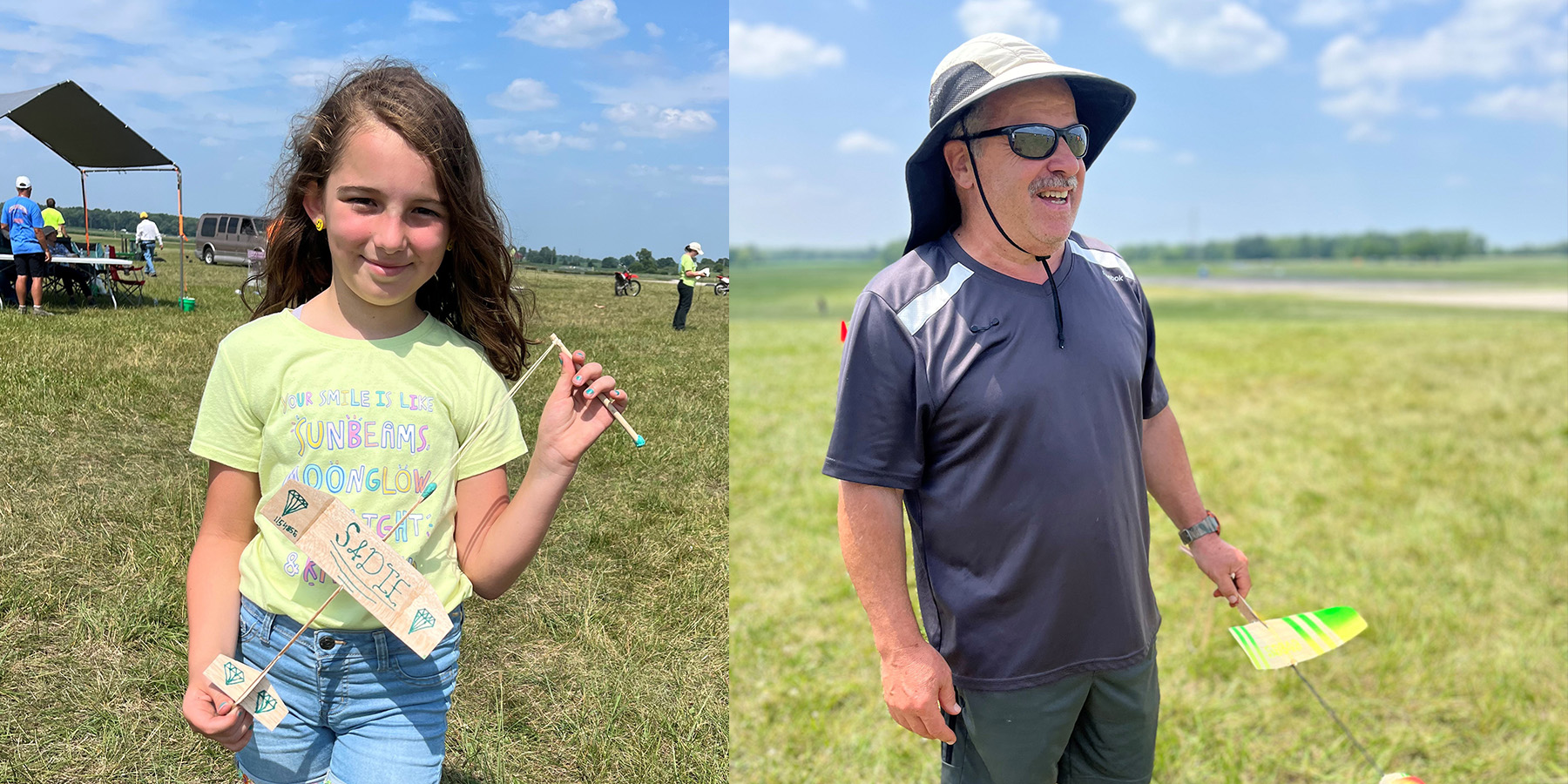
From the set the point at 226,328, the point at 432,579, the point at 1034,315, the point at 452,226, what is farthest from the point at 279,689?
the point at 226,328

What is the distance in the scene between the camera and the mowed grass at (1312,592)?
11.2 ft

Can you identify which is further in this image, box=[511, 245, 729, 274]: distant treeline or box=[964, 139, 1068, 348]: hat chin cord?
box=[511, 245, 729, 274]: distant treeline

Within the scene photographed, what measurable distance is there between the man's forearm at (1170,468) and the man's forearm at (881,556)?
652 mm

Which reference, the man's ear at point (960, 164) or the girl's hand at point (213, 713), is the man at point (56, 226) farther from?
the man's ear at point (960, 164)

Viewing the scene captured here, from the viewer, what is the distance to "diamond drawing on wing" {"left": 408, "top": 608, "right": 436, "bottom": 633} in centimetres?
124

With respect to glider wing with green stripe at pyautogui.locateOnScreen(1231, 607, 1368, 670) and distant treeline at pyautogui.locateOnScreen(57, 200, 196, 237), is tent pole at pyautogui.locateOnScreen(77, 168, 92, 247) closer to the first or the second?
distant treeline at pyautogui.locateOnScreen(57, 200, 196, 237)

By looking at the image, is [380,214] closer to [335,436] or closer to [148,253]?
[335,436]

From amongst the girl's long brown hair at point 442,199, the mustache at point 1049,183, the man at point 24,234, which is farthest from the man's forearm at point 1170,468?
the man at point 24,234

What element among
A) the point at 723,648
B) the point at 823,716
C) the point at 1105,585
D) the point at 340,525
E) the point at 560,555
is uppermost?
the point at 340,525

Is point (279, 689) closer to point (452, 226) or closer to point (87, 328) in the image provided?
point (452, 226)

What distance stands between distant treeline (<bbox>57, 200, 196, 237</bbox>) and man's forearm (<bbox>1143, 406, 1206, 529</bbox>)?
2436mm

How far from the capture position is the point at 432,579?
4.59 ft

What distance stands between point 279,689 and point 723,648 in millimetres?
1563

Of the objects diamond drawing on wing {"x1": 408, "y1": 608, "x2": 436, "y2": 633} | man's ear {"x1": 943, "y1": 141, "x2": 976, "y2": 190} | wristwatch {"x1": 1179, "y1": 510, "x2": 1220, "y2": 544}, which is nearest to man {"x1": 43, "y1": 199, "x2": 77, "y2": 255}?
diamond drawing on wing {"x1": 408, "y1": 608, "x2": 436, "y2": 633}
